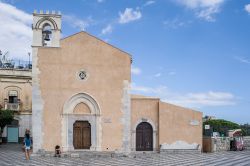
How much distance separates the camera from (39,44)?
23.7 m

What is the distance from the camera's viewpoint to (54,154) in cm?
2311

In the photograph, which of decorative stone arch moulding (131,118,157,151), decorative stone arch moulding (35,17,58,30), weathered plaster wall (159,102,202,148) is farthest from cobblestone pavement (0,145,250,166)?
decorative stone arch moulding (35,17,58,30)

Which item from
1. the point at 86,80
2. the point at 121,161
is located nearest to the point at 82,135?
the point at 86,80

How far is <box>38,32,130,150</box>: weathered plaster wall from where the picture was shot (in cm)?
2352

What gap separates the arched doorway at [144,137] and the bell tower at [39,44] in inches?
270

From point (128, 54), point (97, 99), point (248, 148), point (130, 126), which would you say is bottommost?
point (248, 148)

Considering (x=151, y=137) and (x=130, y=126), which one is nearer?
(x=130, y=126)

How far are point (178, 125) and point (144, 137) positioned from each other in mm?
2514

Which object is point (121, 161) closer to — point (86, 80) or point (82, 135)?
point (82, 135)

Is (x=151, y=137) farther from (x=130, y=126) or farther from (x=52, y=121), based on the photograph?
(x=52, y=121)

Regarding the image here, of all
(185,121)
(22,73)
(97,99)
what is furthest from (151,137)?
(22,73)

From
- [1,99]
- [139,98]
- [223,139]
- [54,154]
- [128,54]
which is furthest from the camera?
[1,99]

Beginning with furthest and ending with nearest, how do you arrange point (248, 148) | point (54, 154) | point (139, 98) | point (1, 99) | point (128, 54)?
point (1, 99) < point (248, 148) < point (139, 98) < point (128, 54) < point (54, 154)

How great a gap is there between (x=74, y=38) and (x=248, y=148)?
1752 cm
